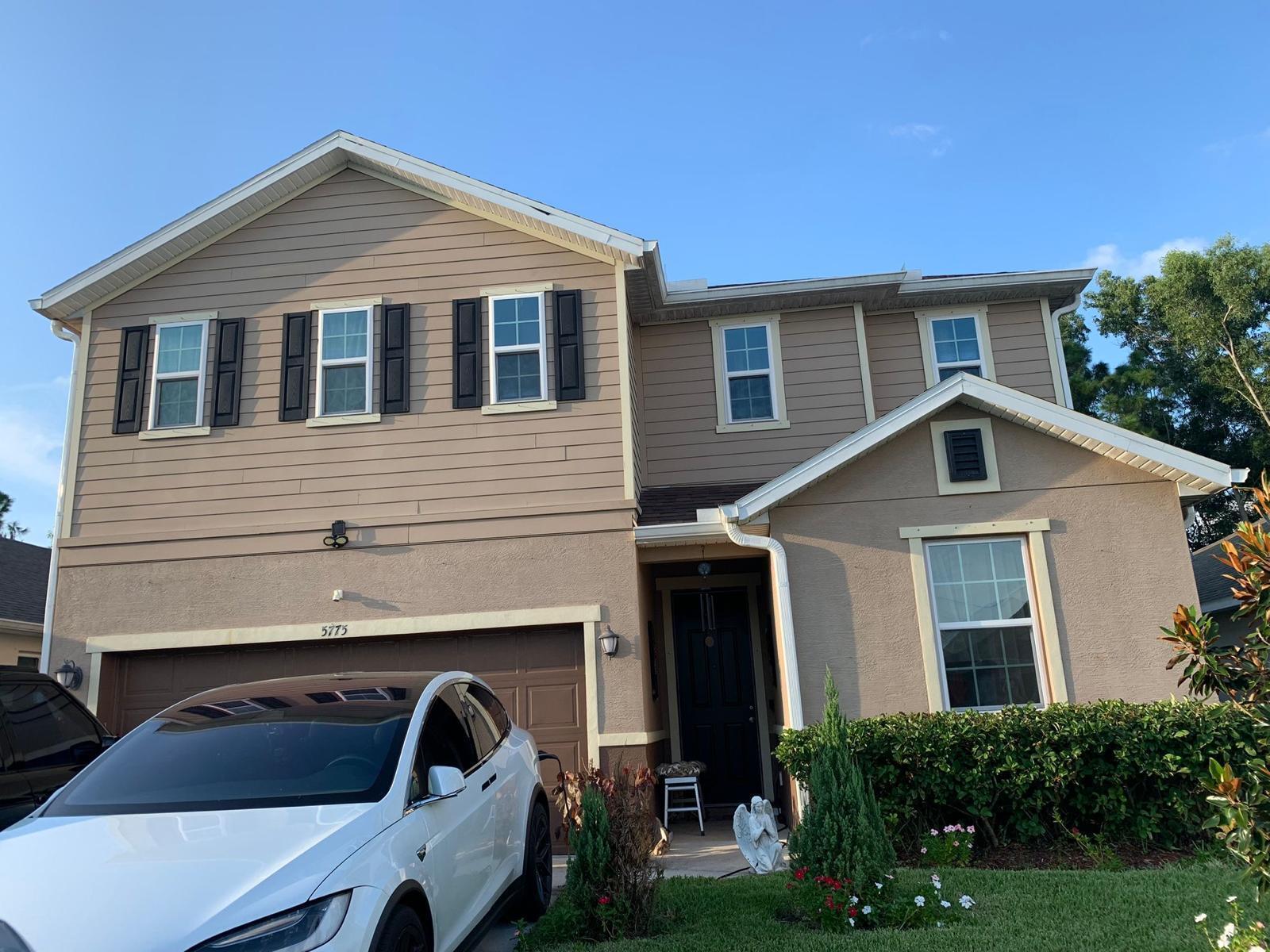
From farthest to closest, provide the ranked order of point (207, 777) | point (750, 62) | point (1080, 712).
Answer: point (750, 62)
point (1080, 712)
point (207, 777)

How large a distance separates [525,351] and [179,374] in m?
3.89

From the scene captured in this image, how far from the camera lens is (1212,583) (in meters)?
14.0

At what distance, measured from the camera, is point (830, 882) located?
5148 millimetres

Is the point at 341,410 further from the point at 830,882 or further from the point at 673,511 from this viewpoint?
the point at 830,882

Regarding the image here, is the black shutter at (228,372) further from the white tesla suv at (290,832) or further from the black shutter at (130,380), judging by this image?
the white tesla suv at (290,832)

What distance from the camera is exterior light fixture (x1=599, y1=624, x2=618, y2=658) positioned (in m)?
8.88

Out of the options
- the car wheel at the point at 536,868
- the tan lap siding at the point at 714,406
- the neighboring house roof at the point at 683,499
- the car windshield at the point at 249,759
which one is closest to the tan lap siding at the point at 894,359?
the tan lap siding at the point at 714,406

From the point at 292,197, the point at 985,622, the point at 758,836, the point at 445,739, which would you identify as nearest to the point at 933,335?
the point at 985,622

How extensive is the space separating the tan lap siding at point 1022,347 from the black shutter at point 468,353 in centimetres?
634

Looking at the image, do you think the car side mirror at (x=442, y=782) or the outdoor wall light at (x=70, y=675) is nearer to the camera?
the car side mirror at (x=442, y=782)

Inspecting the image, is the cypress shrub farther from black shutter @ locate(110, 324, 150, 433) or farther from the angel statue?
black shutter @ locate(110, 324, 150, 433)

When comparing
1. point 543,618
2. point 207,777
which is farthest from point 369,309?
point 207,777

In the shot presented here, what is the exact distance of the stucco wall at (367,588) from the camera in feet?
29.9

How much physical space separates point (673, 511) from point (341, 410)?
3761 mm
